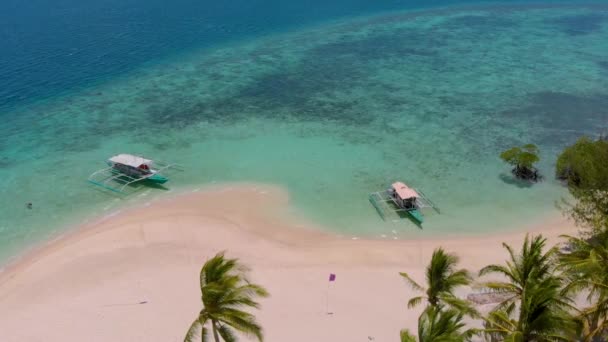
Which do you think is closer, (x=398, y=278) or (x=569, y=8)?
(x=398, y=278)

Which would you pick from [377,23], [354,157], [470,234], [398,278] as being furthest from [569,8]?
[398,278]

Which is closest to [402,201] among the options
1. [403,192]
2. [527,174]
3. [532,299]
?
[403,192]

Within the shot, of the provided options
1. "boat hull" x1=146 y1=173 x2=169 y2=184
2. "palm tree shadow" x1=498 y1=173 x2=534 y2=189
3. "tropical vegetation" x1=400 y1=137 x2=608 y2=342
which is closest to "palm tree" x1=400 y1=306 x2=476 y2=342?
"tropical vegetation" x1=400 y1=137 x2=608 y2=342

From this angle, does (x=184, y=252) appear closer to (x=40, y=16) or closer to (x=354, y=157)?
(x=354, y=157)

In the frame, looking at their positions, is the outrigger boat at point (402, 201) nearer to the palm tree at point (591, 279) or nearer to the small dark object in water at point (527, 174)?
the small dark object in water at point (527, 174)

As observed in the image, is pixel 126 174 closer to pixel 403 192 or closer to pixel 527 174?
pixel 403 192

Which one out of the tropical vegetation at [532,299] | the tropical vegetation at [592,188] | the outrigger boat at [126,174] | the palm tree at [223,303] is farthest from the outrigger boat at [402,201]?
the outrigger boat at [126,174]
